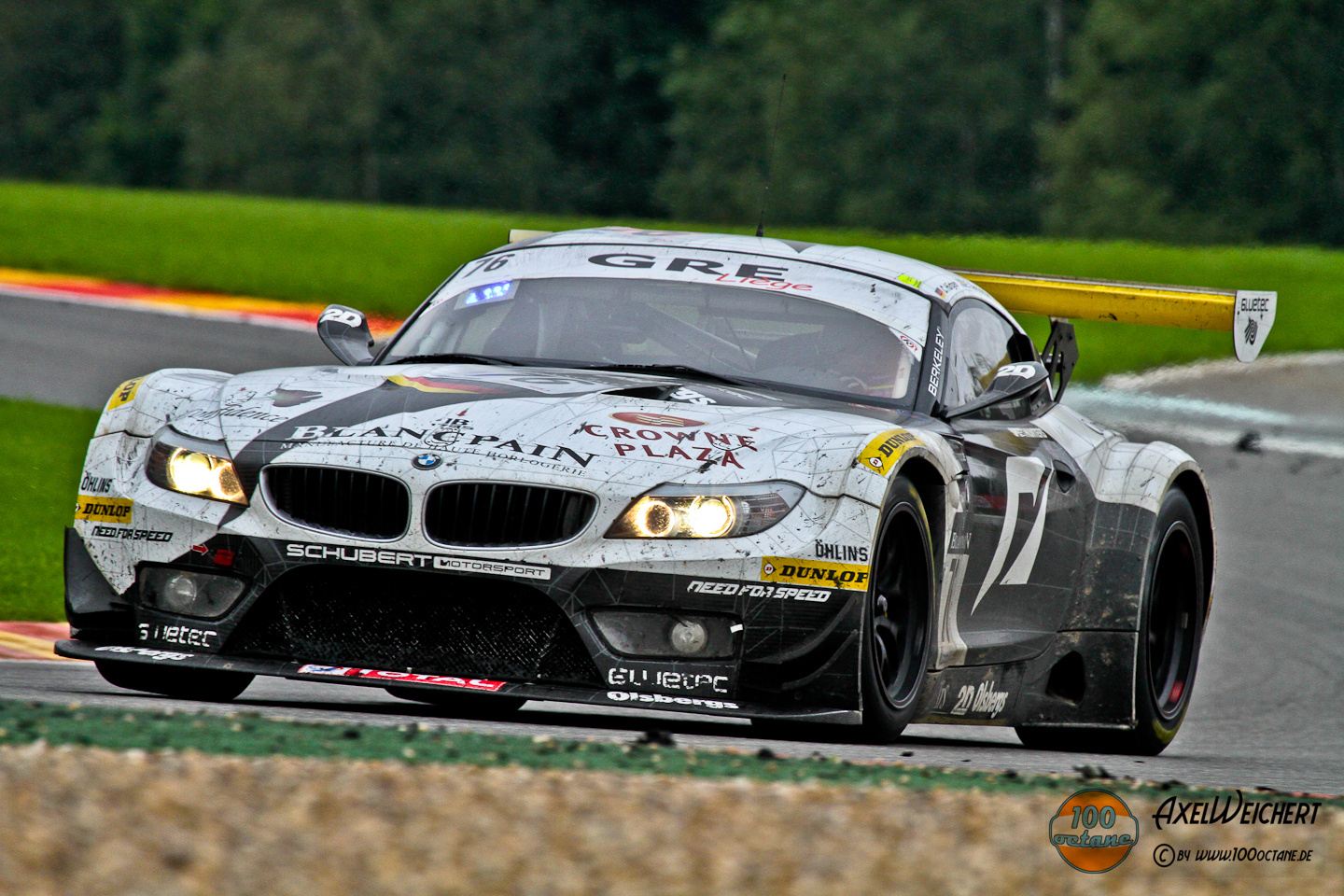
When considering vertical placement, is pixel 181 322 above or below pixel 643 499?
below

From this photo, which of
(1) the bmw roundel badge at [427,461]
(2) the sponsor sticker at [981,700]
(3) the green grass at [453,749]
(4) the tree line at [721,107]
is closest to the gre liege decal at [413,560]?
(1) the bmw roundel badge at [427,461]

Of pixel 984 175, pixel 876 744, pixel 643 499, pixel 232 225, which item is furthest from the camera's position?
pixel 984 175

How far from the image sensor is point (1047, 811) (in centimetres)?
396

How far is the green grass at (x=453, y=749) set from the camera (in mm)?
4051

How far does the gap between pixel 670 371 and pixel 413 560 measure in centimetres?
135

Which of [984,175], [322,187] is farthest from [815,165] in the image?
[322,187]

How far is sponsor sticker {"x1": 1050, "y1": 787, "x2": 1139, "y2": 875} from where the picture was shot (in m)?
3.67

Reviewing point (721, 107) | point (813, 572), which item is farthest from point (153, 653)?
point (721, 107)

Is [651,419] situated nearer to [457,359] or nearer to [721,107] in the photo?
[457,359]

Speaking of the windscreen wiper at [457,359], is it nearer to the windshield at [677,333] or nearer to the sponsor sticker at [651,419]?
the windshield at [677,333]

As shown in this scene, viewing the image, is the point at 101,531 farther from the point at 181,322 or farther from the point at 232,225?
the point at 232,225

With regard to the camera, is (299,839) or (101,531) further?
(101,531)

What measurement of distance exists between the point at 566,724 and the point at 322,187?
64.4 metres

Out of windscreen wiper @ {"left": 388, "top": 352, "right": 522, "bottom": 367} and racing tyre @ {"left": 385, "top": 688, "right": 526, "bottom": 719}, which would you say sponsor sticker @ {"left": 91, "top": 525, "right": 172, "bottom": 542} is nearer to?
racing tyre @ {"left": 385, "top": 688, "right": 526, "bottom": 719}
